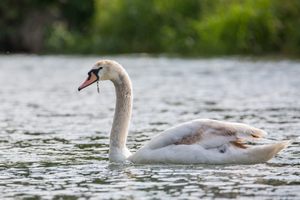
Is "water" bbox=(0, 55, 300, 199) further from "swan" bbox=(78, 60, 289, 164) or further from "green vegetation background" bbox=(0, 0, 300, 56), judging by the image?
"green vegetation background" bbox=(0, 0, 300, 56)

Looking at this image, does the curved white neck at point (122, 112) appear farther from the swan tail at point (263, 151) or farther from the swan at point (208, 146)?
the swan tail at point (263, 151)

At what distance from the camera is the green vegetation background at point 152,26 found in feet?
136

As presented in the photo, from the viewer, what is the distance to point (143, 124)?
1789 cm

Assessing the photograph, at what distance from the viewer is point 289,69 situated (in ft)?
101

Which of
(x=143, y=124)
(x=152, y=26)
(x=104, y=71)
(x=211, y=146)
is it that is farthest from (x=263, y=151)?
(x=152, y=26)

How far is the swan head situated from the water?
110 cm

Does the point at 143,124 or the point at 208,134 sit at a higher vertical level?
the point at 143,124

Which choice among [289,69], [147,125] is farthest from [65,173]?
[289,69]

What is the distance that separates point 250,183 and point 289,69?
20.0 meters

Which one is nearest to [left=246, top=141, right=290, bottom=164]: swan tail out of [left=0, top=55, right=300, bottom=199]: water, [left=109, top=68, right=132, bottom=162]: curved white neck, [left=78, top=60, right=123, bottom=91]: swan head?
[left=0, top=55, right=300, bottom=199]: water

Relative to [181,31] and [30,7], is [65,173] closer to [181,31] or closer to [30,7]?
[181,31]

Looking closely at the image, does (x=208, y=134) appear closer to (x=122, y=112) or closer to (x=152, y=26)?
(x=122, y=112)

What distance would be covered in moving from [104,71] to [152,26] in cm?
3655

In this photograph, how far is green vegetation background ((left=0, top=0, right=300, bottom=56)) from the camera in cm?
4156
